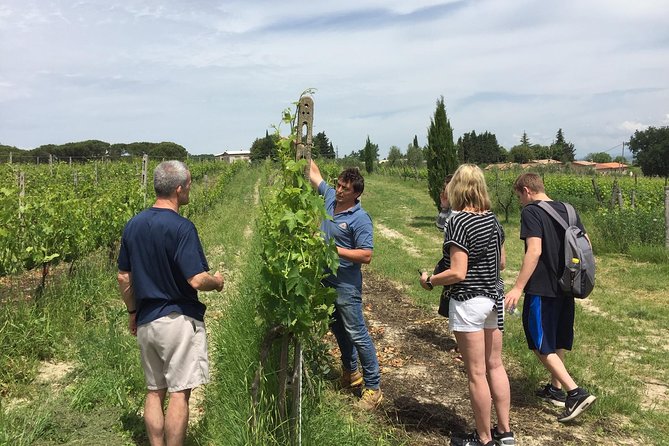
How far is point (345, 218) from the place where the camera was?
340 centimetres

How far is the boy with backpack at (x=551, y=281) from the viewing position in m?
3.35

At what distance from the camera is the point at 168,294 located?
254 cm

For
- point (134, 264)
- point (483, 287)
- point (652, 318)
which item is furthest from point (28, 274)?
point (652, 318)

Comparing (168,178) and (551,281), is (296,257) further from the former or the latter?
(551,281)

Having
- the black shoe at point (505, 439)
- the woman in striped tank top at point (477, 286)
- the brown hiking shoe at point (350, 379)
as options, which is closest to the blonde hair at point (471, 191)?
the woman in striped tank top at point (477, 286)

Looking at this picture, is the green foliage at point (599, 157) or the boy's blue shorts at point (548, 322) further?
the green foliage at point (599, 157)

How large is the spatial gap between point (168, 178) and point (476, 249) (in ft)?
5.77

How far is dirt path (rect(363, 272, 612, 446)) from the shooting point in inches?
130

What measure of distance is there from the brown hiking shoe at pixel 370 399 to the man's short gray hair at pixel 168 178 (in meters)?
2.05

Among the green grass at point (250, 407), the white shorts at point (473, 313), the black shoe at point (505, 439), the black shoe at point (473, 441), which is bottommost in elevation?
the black shoe at point (473, 441)

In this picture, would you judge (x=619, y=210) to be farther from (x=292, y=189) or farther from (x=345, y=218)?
(x=292, y=189)

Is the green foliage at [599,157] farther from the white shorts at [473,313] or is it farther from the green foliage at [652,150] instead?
the white shorts at [473,313]

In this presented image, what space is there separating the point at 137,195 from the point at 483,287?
25.3 feet

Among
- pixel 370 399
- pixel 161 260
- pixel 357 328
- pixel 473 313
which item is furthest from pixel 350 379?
pixel 161 260
